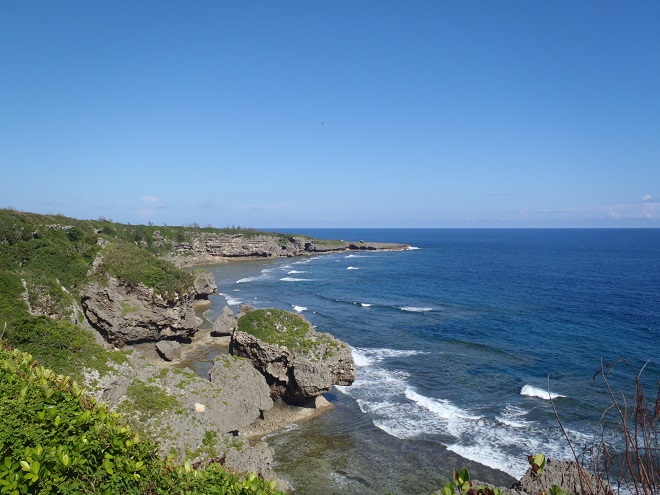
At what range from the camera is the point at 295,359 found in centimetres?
2697

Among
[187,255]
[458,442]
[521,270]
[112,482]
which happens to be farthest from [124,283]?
[521,270]

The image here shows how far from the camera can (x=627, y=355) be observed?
37906mm

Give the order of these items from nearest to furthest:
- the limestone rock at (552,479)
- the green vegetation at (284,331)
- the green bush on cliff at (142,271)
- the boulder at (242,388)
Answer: the limestone rock at (552,479), the boulder at (242,388), the green vegetation at (284,331), the green bush on cliff at (142,271)

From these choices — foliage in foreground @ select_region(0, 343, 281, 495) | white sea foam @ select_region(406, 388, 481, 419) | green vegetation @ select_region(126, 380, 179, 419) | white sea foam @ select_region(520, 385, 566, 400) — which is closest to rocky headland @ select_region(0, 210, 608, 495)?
green vegetation @ select_region(126, 380, 179, 419)

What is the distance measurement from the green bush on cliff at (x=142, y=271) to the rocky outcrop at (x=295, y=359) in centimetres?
1066

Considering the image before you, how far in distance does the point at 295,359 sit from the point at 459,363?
1740 cm

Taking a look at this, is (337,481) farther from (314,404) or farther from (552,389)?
(552,389)

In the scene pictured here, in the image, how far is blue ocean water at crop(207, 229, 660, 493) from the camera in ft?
76.7

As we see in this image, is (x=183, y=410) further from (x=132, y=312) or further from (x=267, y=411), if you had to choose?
(x=132, y=312)

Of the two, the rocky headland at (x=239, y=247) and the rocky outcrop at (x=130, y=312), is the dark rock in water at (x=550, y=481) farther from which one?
the rocky headland at (x=239, y=247)

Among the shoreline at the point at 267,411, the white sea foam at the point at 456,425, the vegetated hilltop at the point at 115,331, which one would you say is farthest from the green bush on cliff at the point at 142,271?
the white sea foam at the point at 456,425

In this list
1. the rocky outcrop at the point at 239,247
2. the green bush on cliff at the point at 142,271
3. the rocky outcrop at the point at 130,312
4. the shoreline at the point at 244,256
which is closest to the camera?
the rocky outcrop at the point at 130,312

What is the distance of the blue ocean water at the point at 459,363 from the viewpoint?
76.7 ft

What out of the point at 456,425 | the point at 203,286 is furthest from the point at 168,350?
the point at 203,286
